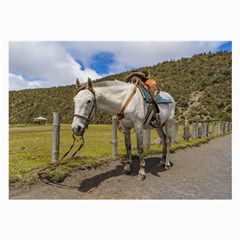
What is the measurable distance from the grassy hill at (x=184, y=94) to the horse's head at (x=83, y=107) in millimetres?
19002

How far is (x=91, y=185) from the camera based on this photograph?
189 inches

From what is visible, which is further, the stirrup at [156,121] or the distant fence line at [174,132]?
the stirrup at [156,121]

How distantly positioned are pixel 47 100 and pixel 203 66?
31.8 metres

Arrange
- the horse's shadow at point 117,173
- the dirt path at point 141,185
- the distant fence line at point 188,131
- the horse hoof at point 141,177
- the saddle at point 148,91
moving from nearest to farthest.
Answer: the dirt path at point 141,185 < the horse's shadow at point 117,173 < the horse hoof at point 141,177 < the saddle at point 148,91 < the distant fence line at point 188,131

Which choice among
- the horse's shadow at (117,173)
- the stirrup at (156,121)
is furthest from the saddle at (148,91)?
the horse's shadow at (117,173)

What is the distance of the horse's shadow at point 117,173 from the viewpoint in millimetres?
4801

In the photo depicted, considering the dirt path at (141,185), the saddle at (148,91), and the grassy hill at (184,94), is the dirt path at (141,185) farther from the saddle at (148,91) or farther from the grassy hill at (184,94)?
the grassy hill at (184,94)

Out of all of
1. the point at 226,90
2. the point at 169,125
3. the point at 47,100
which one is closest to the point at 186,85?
the point at 226,90

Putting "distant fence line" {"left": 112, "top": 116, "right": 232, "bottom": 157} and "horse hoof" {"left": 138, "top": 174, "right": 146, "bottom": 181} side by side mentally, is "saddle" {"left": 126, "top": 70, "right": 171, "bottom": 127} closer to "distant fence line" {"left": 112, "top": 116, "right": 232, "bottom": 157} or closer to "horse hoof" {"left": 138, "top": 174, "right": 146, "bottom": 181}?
"horse hoof" {"left": 138, "top": 174, "right": 146, "bottom": 181}

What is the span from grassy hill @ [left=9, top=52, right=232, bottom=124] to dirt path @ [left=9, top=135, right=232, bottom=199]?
715 inches

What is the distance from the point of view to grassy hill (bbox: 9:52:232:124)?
2758 centimetres

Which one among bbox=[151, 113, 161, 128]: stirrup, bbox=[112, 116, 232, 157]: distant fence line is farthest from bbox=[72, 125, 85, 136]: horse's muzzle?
bbox=[112, 116, 232, 157]: distant fence line

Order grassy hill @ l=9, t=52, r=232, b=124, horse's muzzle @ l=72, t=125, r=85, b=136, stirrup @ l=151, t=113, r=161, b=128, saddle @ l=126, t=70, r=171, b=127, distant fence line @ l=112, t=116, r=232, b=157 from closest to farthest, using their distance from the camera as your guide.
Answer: horse's muzzle @ l=72, t=125, r=85, b=136 → saddle @ l=126, t=70, r=171, b=127 → stirrup @ l=151, t=113, r=161, b=128 → distant fence line @ l=112, t=116, r=232, b=157 → grassy hill @ l=9, t=52, r=232, b=124
